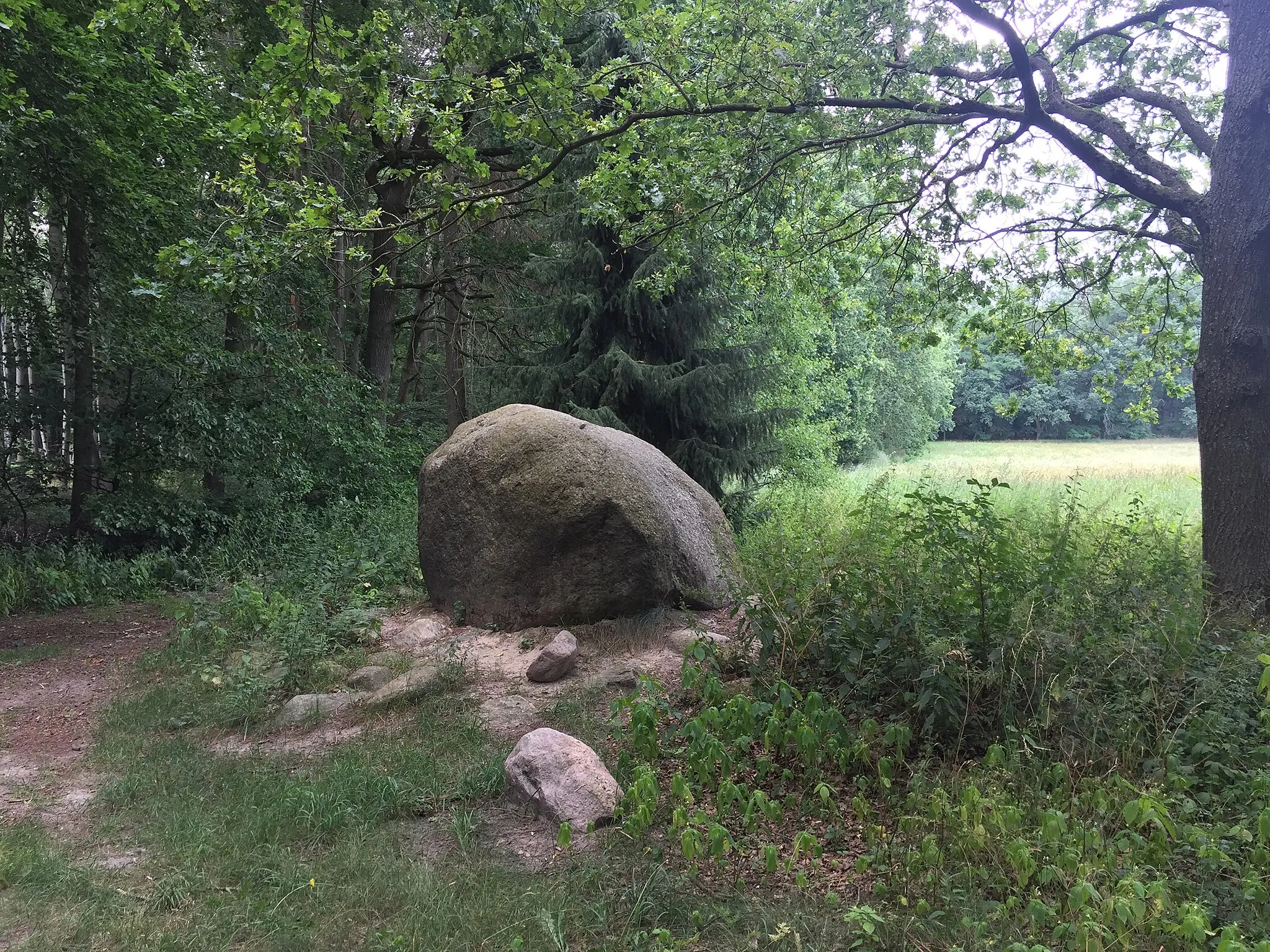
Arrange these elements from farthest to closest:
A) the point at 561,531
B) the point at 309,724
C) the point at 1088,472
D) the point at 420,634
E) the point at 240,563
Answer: the point at 1088,472 < the point at 240,563 < the point at 420,634 < the point at 561,531 < the point at 309,724

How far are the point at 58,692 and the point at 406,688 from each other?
3.37 m

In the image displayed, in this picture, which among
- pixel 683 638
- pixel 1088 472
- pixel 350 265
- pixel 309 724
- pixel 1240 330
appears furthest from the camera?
pixel 1088 472

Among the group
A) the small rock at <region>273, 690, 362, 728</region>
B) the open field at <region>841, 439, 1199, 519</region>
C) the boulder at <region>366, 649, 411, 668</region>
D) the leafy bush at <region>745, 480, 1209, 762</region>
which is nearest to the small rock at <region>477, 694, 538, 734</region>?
the small rock at <region>273, 690, 362, 728</region>

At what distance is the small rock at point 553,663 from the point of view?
6664 mm

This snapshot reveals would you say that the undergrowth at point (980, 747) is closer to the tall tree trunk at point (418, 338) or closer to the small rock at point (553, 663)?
the small rock at point (553, 663)

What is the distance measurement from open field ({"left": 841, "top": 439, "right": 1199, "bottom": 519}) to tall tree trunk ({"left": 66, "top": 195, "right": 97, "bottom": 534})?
415 inches

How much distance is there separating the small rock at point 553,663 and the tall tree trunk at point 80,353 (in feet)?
27.6

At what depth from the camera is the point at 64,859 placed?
165 inches

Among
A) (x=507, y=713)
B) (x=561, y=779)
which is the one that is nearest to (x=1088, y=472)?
(x=507, y=713)

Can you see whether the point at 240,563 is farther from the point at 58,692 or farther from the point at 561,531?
the point at 561,531

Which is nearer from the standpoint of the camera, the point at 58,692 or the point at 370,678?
the point at 370,678

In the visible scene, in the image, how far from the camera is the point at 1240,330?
568cm

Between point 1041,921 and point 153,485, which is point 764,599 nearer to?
point 1041,921

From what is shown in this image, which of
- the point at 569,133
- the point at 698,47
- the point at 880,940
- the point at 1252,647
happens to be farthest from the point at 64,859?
the point at 698,47
